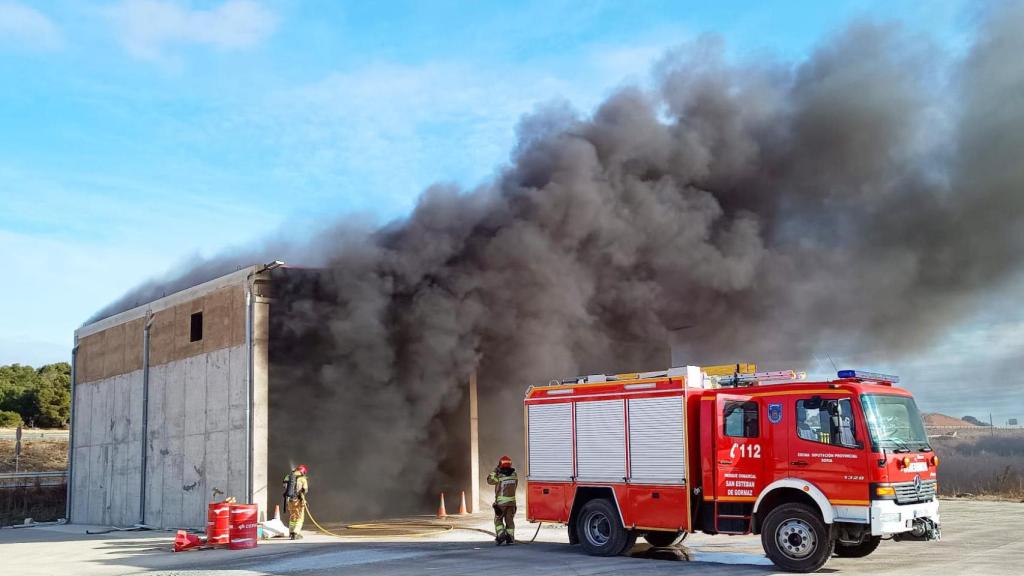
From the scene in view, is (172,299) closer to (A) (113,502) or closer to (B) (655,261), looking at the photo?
(A) (113,502)

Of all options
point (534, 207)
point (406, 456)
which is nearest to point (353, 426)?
point (406, 456)

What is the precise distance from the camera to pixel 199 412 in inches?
714

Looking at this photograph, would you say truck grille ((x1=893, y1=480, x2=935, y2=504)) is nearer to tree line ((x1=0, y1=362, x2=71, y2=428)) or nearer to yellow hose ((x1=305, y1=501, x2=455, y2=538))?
yellow hose ((x1=305, y1=501, x2=455, y2=538))

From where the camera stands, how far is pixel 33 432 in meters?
45.7

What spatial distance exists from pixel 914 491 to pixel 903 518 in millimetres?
414

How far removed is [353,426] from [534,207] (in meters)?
6.56

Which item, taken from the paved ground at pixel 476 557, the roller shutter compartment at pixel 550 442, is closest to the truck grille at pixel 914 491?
the paved ground at pixel 476 557

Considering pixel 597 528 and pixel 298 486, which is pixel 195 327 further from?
pixel 597 528

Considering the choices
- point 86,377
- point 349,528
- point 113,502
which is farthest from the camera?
point 86,377

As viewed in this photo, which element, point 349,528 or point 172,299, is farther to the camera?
point 172,299

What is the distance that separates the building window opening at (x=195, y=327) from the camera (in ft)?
61.3

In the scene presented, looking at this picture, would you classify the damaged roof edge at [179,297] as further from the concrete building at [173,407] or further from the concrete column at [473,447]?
the concrete column at [473,447]

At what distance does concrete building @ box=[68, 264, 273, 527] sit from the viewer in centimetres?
1692

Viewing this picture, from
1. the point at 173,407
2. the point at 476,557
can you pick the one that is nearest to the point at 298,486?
the point at 476,557
